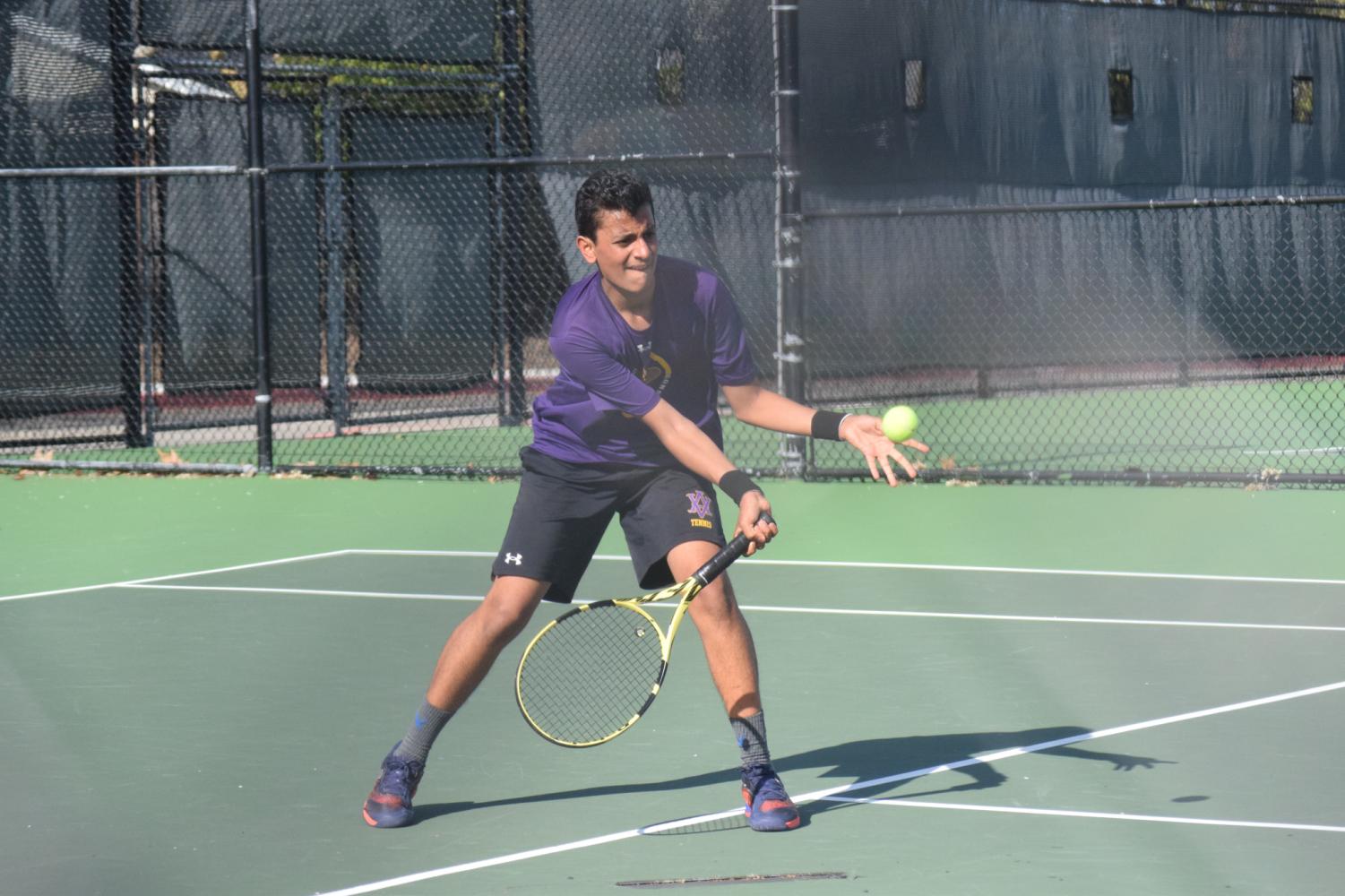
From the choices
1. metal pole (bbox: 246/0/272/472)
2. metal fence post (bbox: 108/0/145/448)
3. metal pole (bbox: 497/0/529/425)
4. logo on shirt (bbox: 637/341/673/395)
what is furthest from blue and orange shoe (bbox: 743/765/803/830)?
metal pole (bbox: 497/0/529/425)

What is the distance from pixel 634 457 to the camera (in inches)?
199

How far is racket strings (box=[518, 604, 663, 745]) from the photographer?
513 centimetres

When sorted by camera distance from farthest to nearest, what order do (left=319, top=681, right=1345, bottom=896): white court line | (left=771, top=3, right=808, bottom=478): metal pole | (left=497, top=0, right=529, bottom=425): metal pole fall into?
(left=497, top=0, right=529, bottom=425): metal pole
(left=771, top=3, right=808, bottom=478): metal pole
(left=319, top=681, right=1345, bottom=896): white court line

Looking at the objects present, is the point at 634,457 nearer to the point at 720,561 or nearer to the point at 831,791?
the point at 720,561

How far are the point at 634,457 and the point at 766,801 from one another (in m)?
0.94

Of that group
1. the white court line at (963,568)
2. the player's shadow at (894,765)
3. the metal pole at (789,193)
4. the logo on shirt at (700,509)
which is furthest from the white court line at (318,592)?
the metal pole at (789,193)

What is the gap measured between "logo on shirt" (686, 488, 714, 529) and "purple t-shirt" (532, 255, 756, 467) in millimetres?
123

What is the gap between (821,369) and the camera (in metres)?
14.9

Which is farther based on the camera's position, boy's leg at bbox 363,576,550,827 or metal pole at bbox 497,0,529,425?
metal pole at bbox 497,0,529,425

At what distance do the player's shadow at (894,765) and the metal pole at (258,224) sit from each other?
788 cm

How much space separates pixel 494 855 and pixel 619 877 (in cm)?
35

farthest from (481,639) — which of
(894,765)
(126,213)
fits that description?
(126,213)

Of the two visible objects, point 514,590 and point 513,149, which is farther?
point 513,149

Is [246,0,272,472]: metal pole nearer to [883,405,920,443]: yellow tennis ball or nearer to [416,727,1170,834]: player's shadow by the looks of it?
[416,727,1170,834]: player's shadow
